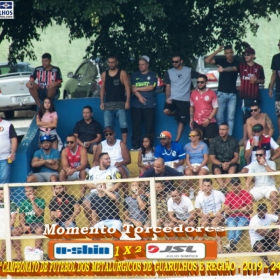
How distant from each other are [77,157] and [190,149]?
1.95 meters

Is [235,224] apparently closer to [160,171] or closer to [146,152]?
[160,171]

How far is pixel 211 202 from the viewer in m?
12.5

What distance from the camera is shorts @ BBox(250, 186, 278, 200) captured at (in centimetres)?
1248

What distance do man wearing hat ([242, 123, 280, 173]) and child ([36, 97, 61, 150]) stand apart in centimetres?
354

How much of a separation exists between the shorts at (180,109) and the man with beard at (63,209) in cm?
501

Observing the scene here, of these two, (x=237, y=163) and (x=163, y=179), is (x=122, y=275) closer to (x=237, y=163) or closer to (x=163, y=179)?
(x=163, y=179)

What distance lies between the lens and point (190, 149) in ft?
51.7

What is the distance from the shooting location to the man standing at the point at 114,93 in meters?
17.0

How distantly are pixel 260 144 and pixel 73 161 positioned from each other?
3216 mm

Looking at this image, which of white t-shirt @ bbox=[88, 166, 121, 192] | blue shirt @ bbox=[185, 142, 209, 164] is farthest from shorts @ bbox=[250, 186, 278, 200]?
blue shirt @ bbox=[185, 142, 209, 164]

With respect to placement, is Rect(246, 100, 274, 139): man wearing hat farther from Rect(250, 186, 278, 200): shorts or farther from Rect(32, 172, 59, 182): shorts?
Rect(250, 186, 278, 200): shorts

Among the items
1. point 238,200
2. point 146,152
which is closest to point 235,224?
point 238,200

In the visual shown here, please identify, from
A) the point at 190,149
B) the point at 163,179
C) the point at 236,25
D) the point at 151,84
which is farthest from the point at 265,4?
the point at 163,179

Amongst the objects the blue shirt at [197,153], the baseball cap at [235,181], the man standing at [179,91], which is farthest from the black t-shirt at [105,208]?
the man standing at [179,91]
